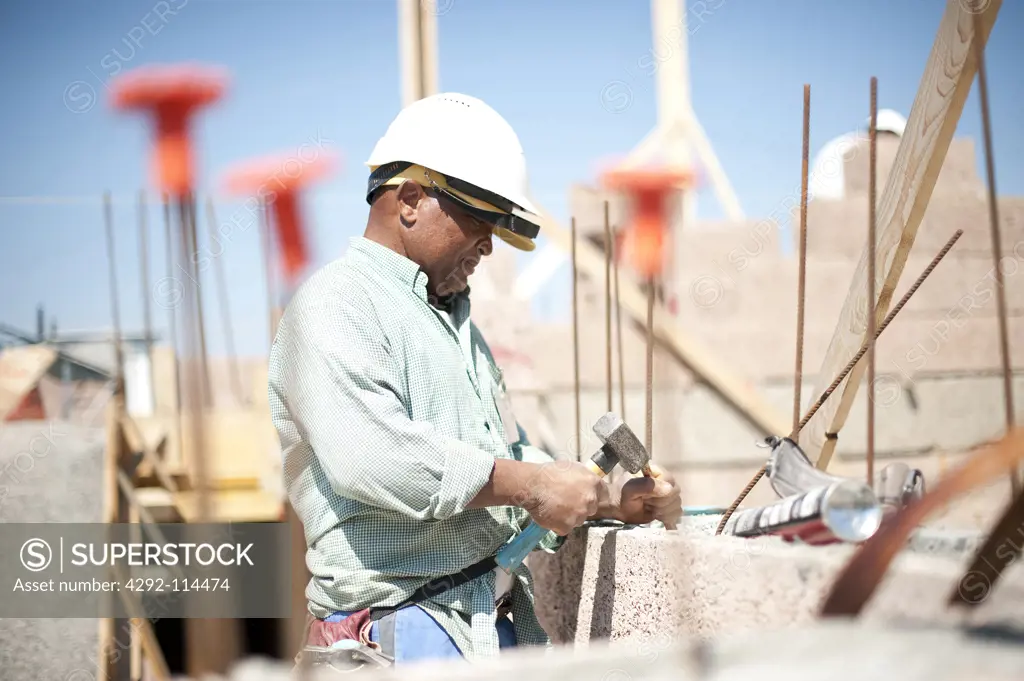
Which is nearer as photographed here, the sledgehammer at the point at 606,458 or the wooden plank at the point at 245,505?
the sledgehammer at the point at 606,458

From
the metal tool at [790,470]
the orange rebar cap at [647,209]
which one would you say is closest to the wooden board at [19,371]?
the orange rebar cap at [647,209]

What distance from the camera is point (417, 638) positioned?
2.08 m

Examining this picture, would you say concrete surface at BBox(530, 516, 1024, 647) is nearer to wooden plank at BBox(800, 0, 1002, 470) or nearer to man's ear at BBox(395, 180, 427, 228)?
wooden plank at BBox(800, 0, 1002, 470)

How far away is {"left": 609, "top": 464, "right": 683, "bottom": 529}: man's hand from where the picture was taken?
7.82 feet

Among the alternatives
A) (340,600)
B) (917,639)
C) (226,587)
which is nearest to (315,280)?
(340,600)

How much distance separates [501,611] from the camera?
7.92 ft

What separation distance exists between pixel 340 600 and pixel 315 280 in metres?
0.75

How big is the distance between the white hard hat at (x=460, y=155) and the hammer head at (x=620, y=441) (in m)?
0.58

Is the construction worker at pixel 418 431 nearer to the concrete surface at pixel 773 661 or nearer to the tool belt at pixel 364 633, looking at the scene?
the tool belt at pixel 364 633

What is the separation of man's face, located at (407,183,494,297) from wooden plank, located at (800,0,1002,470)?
41.1 inches

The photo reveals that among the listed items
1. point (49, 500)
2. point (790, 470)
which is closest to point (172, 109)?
point (790, 470)

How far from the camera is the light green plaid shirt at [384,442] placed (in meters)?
1.92

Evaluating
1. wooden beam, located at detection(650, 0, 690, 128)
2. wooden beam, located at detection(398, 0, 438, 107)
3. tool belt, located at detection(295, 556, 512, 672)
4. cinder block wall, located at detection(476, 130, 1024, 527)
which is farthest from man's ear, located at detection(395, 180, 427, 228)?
wooden beam, located at detection(650, 0, 690, 128)

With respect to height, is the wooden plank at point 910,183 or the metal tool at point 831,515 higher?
the wooden plank at point 910,183
